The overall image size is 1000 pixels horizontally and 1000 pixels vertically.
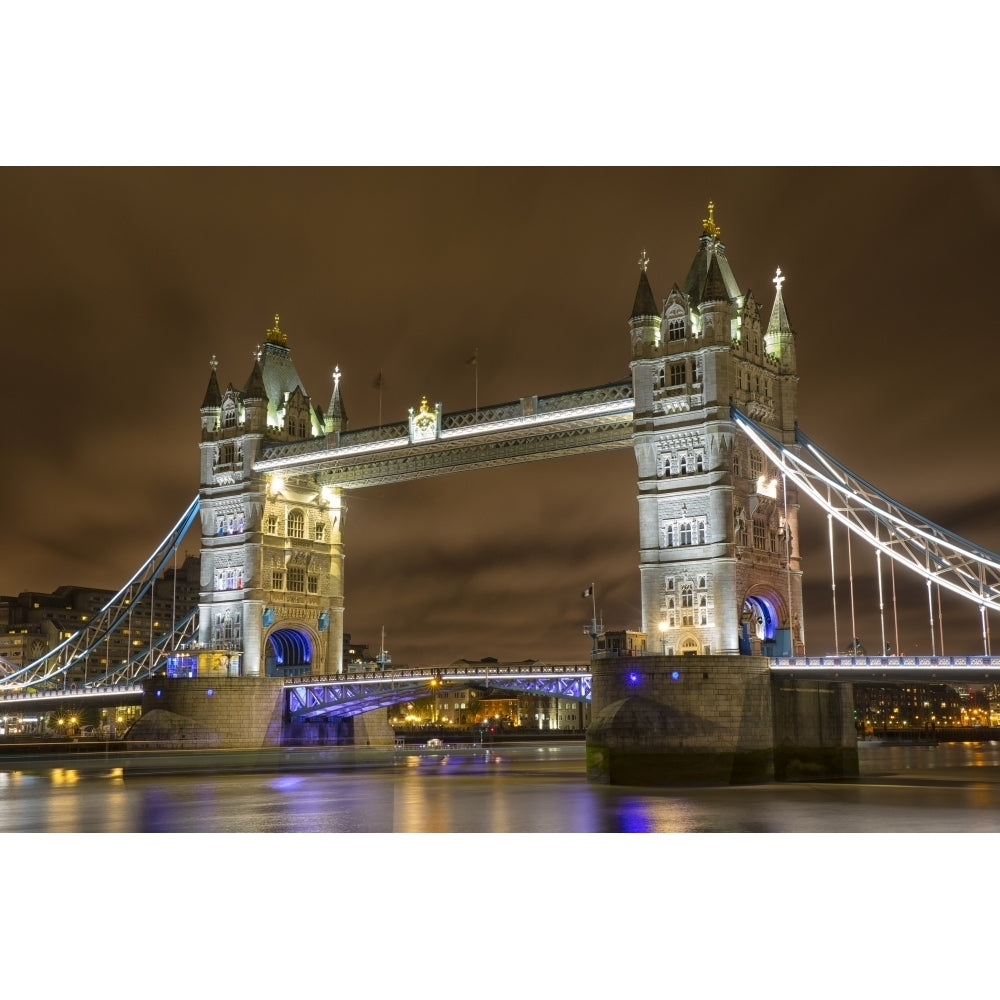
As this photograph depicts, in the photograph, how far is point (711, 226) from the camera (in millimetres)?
43344

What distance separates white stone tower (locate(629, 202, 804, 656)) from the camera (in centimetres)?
4059

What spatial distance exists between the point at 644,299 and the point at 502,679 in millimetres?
15852

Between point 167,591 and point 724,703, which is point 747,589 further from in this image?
point 167,591

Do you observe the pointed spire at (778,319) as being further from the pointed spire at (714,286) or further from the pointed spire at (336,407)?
the pointed spire at (336,407)

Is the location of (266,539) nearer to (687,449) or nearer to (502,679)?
(502,679)

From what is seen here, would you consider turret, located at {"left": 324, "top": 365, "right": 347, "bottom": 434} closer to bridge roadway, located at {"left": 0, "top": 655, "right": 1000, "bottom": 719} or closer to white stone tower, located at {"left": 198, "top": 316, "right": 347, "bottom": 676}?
white stone tower, located at {"left": 198, "top": 316, "right": 347, "bottom": 676}

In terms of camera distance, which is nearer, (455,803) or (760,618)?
(455,803)

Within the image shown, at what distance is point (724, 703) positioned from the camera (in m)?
36.4

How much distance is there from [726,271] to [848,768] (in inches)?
662

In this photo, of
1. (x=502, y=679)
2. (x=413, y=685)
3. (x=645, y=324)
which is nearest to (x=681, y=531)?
(x=645, y=324)

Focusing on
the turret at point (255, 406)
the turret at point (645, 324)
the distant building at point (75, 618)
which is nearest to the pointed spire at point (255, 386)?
the turret at point (255, 406)

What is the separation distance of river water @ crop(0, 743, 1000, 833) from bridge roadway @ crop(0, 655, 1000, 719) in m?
3.16

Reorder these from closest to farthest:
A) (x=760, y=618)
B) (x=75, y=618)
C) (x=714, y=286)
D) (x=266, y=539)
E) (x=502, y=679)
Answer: (x=714, y=286) < (x=760, y=618) < (x=502, y=679) < (x=266, y=539) < (x=75, y=618)
